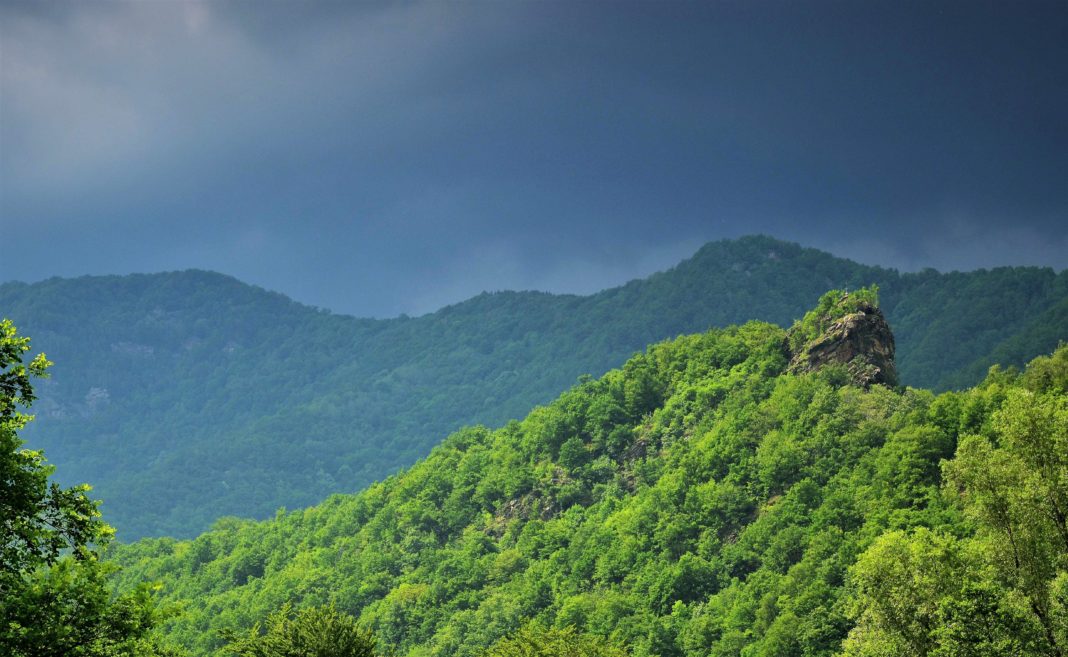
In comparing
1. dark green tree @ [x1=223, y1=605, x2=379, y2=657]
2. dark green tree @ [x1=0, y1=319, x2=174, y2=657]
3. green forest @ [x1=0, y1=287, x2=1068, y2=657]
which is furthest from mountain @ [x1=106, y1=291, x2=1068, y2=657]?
dark green tree @ [x1=0, y1=319, x2=174, y2=657]

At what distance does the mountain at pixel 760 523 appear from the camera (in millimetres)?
78500

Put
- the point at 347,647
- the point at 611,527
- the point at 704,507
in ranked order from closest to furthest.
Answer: the point at 347,647, the point at 704,507, the point at 611,527

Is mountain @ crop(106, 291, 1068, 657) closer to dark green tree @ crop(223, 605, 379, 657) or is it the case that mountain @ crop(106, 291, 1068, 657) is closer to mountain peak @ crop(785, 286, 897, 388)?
mountain peak @ crop(785, 286, 897, 388)

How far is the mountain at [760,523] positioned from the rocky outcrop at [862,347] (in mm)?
262

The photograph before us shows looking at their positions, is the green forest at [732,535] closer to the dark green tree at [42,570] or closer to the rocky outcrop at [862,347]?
the dark green tree at [42,570]

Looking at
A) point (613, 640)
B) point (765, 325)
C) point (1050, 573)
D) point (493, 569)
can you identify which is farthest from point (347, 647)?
point (765, 325)

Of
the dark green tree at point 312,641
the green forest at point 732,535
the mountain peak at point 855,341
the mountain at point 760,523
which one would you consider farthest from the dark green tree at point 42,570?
the mountain peak at point 855,341

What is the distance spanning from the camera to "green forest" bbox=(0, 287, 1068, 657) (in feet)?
243

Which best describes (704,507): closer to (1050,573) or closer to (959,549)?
(959,549)

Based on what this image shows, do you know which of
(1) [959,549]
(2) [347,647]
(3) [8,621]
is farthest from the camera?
(1) [959,549]

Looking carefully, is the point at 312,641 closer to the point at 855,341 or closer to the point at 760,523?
the point at 760,523

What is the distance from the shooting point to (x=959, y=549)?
89312mm

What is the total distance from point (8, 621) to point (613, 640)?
93889 millimetres

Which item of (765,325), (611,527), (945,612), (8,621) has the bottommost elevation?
(945,612)
